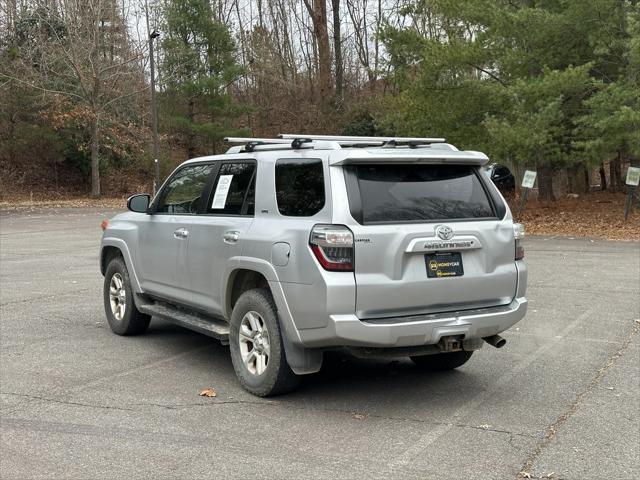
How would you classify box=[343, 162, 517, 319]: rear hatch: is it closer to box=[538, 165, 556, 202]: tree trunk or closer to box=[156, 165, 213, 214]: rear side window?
box=[156, 165, 213, 214]: rear side window

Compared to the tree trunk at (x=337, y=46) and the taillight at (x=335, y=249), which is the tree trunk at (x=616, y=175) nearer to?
the tree trunk at (x=337, y=46)

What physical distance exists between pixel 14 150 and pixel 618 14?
104ft

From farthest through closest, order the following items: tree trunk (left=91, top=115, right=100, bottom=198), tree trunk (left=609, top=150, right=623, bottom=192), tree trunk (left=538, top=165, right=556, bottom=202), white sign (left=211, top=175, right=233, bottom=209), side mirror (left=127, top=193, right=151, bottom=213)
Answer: tree trunk (left=91, top=115, right=100, bottom=198)
tree trunk (left=609, top=150, right=623, bottom=192)
tree trunk (left=538, top=165, right=556, bottom=202)
side mirror (left=127, top=193, right=151, bottom=213)
white sign (left=211, top=175, right=233, bottom=209)

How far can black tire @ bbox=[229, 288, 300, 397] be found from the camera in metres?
5.27

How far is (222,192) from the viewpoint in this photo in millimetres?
6148

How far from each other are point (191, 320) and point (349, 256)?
81.0 inches

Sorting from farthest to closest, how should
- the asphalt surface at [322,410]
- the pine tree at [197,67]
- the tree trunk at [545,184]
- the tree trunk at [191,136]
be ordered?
the tree trunk at [191,136] → the pine tree at [197,67] → the tree trunk at [545,184] → the asphalt surface at [322,410]

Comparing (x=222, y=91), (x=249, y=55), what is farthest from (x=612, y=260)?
(x=249, y=55)

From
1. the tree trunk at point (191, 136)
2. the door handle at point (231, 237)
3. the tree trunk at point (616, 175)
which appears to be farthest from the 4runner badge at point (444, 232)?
the tree trunk at point (191, 136)

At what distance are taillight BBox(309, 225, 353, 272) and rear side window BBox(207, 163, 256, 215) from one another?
3.34 ft

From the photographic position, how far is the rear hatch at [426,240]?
4883 mm

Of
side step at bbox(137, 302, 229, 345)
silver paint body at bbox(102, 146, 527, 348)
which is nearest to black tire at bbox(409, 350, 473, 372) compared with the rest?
silver paint body at bbox(102, 146, 527, 348)

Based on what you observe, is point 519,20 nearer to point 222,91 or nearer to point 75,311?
point 75,311

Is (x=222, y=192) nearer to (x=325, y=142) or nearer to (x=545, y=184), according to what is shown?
(x=325, y=142)
